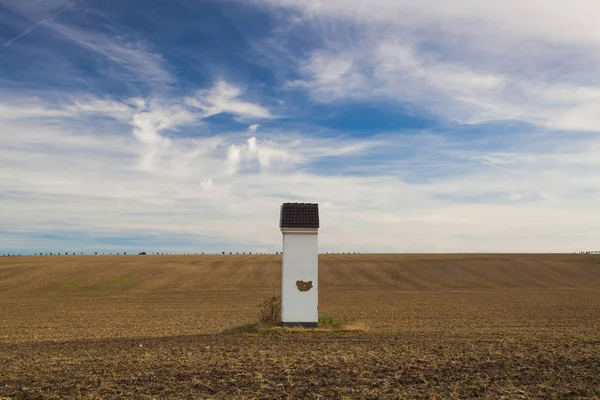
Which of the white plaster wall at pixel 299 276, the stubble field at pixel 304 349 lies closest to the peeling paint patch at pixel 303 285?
the white plaster wall at pixel 299 276

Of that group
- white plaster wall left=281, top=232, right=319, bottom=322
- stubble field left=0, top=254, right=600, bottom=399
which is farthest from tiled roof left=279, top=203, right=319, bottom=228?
stubble field left=0, top=254, right=600, bottom=399

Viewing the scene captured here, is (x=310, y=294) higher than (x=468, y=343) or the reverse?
higher

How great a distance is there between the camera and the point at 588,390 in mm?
10758

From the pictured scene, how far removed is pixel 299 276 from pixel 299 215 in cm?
228

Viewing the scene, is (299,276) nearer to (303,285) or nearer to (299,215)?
(303,285)

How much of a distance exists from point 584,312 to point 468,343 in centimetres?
1835

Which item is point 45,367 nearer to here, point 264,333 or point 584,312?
point 264,333

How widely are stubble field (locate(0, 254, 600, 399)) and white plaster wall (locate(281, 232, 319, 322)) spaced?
3.66 feet

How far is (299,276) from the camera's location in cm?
1994

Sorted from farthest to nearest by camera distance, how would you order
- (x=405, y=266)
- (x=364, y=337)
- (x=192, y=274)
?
(x=405, y=266) → (x=192, y=274) → (x=364, y=337)

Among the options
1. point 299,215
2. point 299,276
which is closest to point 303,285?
point 299,276

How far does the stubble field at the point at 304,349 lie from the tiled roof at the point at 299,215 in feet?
12.9

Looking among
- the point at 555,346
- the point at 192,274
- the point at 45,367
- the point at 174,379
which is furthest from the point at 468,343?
the point at 192,274

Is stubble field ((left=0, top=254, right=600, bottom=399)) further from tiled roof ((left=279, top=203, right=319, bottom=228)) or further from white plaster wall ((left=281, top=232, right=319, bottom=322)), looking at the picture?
tiled roof ((left=279, top=203, right=319, bottom=228))
